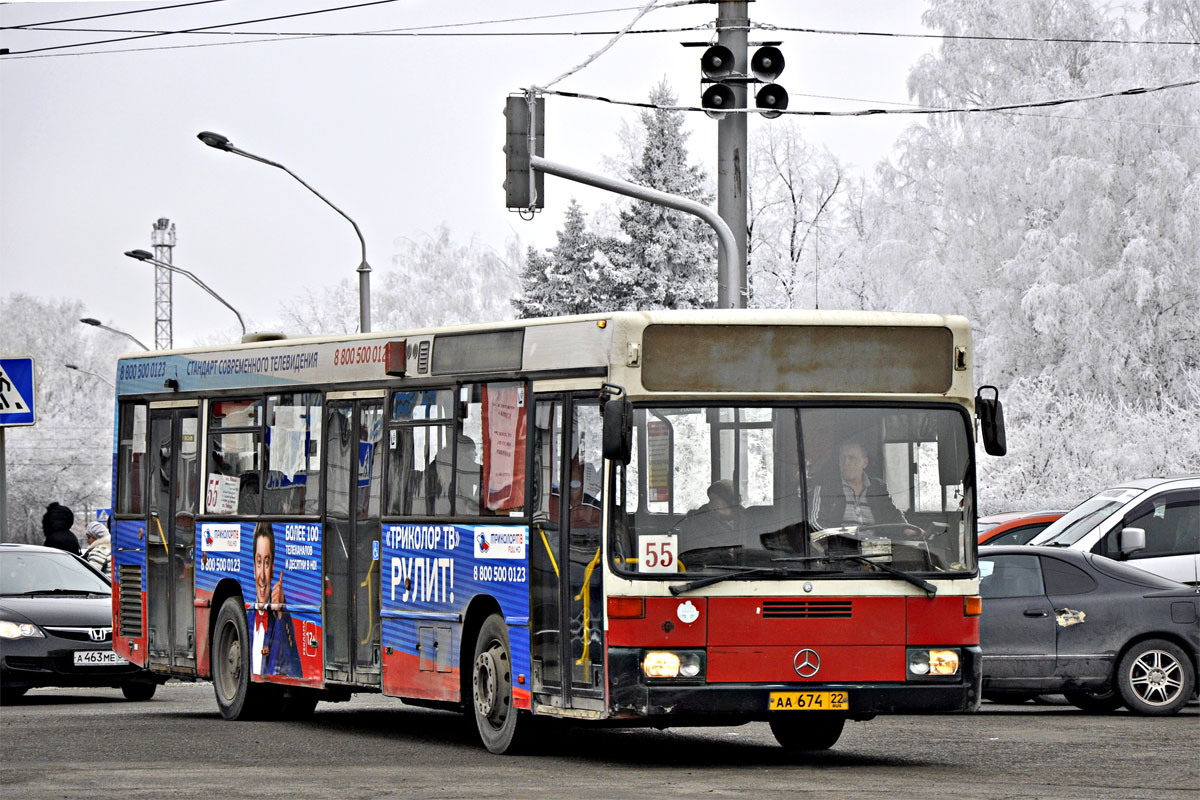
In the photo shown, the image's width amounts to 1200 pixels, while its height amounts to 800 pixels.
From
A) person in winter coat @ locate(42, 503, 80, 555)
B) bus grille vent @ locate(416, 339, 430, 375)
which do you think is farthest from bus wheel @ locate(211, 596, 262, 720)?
person in winter coat @ locate(42, 503, 80, 555)

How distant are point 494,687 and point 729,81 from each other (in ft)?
25.4

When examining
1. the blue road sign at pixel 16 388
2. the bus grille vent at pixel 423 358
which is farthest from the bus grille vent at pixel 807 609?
the blue road sign at pixel 16 388

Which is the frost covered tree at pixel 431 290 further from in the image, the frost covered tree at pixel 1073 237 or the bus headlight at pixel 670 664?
the bus headlight at pixel 670 664

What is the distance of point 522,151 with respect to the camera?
2116 centimetres

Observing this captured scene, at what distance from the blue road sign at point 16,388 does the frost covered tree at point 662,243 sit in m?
41.1

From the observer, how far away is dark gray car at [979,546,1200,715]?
1831 cm

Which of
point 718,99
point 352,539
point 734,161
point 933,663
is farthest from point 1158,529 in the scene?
point 933,663

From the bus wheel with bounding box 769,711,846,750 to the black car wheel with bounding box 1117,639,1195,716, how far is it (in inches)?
173

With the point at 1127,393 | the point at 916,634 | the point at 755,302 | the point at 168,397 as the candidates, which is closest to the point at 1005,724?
the point at 916,634

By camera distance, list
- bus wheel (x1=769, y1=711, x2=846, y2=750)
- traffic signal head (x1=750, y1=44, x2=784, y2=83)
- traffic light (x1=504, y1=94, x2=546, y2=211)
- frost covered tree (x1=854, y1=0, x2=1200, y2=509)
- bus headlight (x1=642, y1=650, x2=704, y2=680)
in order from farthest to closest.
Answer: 1. frost covered tree (x1=854, y1=0, x2=1200, y2=509)
2. traffic light (x1=504, y1=94, x2=546, y2=211)
3. traffic signal head (x1=750, y1=44, x2=784, y2=83)
4. bus wheel (x1=769, y1=711, x2=846, y2=750)
5. bus headlight (x1=642, y1=650, x2=704, y2=680)

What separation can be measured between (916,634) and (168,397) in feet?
26.6

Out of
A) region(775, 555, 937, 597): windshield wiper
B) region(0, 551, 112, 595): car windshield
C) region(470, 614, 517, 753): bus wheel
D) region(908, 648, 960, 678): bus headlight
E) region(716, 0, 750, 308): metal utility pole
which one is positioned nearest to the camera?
region(775, 555, 937, 597): windshield wiper

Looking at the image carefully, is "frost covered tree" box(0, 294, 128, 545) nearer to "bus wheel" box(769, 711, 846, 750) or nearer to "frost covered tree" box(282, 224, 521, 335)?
"frost covered tree" box(282, 224, 521, 335)

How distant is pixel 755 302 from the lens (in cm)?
6066
